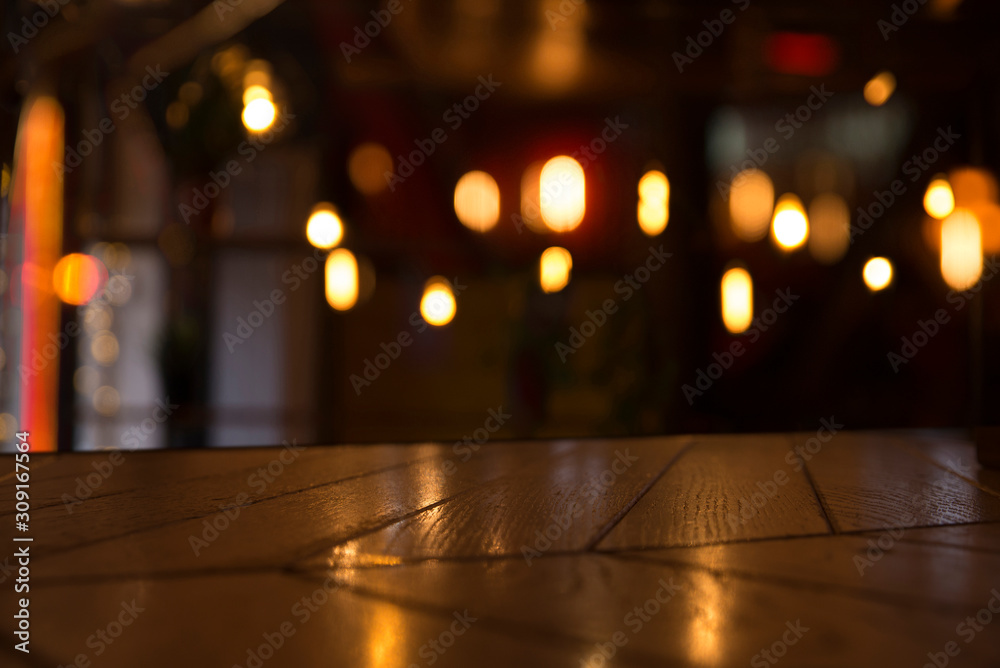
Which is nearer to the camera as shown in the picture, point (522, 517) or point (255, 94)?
point (522, 517)

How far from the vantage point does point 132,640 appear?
371mm

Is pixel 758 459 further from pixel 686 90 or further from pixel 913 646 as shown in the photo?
pixel 686 90

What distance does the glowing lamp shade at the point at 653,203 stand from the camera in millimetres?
2877

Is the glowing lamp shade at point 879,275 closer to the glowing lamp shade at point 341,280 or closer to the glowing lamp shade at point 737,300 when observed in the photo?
the glowing lamp shade at point 737,300

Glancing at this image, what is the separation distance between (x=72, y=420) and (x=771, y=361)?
109 inches

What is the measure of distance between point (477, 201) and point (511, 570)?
2565mm

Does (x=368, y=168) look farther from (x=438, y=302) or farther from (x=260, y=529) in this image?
(x=260, y=529)

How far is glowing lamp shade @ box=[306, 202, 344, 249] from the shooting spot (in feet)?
9.20

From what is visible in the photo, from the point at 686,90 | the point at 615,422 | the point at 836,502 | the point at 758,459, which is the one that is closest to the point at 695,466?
the point at 758,459

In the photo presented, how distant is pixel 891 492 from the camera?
2.79 feet

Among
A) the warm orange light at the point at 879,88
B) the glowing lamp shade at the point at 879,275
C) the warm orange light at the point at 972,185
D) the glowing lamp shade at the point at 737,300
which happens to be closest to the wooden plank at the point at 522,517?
the glowing lamp shade at the point at 737,300

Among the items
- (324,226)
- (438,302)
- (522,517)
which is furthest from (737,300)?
(522,517)

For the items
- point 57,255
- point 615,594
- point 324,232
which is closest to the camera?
point 615,594

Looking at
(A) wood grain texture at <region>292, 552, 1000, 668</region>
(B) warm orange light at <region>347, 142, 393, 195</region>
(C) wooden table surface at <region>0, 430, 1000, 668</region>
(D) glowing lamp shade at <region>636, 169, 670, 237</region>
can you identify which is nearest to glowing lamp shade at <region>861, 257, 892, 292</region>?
(D) glowing lamp shade at <region>636, 169, 670, 237</region>
